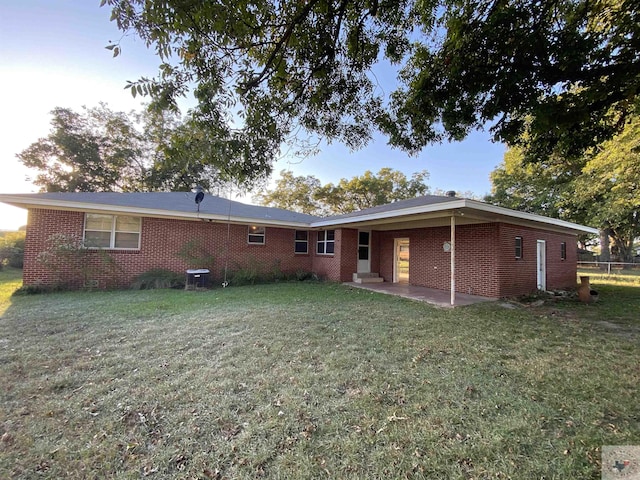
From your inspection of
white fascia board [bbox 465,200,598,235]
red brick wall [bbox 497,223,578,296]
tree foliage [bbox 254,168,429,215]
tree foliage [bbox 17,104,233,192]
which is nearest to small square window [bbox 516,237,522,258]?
red brick wall [bbox 497,223,578,296]

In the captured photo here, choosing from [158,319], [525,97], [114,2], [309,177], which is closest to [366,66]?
[525,97]

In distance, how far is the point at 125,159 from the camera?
67.7 feet

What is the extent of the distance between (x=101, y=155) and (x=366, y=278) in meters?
21.3

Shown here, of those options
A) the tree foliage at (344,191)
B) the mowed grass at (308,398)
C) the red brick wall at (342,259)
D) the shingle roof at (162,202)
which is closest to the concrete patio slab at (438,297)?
the red brick wall at (342,259)

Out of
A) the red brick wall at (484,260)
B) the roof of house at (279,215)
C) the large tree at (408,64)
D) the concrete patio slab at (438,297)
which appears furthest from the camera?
the red brick wall at (484,260)

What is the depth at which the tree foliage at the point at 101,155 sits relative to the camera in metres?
18.8

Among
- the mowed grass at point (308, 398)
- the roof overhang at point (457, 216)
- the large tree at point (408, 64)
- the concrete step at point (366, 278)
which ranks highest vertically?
the large tree at point (408, 64)

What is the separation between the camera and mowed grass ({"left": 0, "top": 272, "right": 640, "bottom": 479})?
2006 mm

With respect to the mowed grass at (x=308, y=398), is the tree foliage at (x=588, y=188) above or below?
Answer: above

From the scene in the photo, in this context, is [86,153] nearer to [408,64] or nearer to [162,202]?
[162,202]

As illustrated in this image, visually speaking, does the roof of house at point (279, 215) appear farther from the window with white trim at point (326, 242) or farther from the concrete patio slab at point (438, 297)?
the concrete patio slab at point (438, 297)

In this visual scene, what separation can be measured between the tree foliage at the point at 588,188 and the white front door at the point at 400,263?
5.51 metres

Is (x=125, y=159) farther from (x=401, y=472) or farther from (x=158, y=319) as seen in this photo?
(x=401, y=472)

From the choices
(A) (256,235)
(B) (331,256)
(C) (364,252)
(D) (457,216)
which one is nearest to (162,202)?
(A) (256,235)
